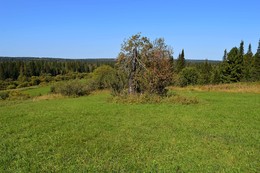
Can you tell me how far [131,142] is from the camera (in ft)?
18.6

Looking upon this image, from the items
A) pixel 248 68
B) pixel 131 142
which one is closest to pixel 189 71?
pixel 248 68

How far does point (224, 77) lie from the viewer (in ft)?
133

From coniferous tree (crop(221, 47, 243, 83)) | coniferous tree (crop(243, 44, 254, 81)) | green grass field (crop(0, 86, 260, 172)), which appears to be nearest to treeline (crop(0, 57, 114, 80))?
coniferous tree (crop(221, 47, 243, 83))

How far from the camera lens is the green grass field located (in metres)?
4.31

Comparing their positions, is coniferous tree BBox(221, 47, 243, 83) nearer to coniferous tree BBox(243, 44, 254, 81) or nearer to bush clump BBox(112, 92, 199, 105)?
coniferous tree BBox(243, 44, 254, 81)

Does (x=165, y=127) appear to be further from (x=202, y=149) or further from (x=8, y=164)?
(x=8, y=164)

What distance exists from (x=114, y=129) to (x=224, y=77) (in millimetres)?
38227

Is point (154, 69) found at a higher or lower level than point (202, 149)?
higher

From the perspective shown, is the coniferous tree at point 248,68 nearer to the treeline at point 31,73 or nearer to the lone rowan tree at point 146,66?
the treeline at point 31,73

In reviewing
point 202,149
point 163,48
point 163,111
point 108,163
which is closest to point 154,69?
point 163,48

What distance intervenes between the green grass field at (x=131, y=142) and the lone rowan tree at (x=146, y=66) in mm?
4528

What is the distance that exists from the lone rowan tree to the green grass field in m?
4.53

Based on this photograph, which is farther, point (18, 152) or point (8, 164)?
point (18, 152)

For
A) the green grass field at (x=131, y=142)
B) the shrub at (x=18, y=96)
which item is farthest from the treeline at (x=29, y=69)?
the green grass field at (x=131, y=142)
